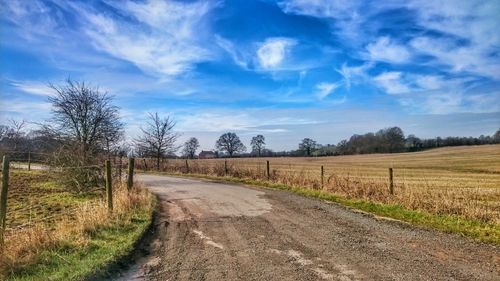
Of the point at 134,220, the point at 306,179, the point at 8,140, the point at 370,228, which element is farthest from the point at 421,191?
the point at 8,140

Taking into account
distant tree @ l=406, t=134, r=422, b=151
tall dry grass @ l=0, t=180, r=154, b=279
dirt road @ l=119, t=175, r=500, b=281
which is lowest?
dirt road @ l=119, t=175, r=500, b=281

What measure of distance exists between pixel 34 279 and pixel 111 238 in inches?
122

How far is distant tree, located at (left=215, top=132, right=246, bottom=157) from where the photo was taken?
98.1m

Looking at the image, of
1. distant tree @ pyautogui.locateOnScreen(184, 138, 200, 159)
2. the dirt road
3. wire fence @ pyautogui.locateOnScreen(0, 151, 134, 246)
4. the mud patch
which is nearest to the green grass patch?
the dirt road

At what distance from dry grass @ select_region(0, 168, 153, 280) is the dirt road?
4.61 ft

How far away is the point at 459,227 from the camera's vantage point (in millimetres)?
11656

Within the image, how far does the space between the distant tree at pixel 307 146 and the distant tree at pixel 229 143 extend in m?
15.7

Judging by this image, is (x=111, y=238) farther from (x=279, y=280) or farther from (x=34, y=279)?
(x=279, y=280)

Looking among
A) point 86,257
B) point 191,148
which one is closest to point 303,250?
point 86,257

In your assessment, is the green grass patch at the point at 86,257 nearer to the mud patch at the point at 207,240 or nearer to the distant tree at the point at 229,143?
the mud patch at the point at 207,240

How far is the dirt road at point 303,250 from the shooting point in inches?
294

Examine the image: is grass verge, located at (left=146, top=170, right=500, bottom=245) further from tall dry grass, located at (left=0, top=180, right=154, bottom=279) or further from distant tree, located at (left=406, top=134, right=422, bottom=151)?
distant tree, located at (left=406, top=134, right=422, bottom=151)

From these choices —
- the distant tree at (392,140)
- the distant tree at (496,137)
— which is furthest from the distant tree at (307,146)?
the distant tree at (496,137)

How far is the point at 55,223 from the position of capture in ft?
39.1
